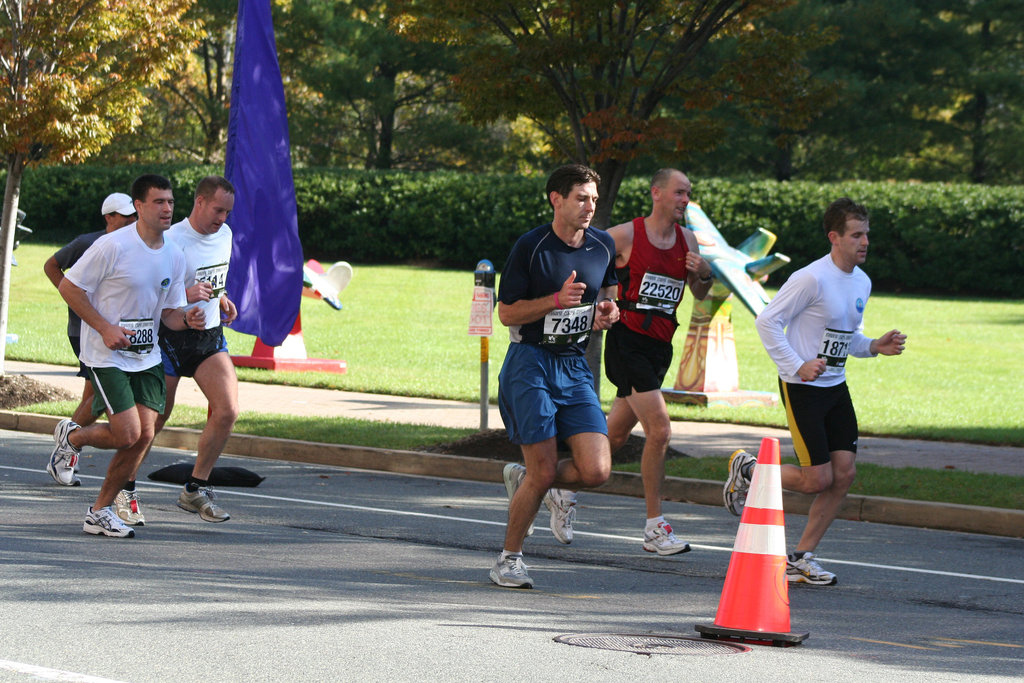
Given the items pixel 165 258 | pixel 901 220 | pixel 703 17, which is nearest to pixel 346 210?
pixel 901 220

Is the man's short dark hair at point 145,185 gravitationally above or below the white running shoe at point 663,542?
above

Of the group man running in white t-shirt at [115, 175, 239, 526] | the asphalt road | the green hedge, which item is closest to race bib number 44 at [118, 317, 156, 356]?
man running in white t-shirt at [115, 175, 239, 526]

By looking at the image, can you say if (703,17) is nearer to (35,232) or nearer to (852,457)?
(852,457)

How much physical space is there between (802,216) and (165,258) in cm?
2712

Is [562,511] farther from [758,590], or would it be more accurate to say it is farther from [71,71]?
[71,71]

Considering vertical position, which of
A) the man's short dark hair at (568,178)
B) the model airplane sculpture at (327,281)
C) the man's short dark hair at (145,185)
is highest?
the man's short dark hair at (568,178)

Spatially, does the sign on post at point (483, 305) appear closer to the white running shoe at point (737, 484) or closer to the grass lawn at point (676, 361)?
the grass lawn at point (676, 361)

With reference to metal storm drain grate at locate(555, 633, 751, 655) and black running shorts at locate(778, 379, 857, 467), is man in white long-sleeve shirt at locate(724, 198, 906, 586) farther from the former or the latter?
metal storm drain grate at locate(555, 633, 751, 655)

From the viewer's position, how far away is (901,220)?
32.0 m

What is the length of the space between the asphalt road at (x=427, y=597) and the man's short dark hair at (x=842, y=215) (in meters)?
1.91

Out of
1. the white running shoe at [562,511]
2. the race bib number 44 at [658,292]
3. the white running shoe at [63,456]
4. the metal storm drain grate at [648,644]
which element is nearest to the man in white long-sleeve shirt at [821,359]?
the race bib number 44 at [658,292]

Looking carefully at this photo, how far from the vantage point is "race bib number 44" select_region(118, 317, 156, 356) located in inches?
300

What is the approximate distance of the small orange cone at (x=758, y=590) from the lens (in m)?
Answer: 5.83

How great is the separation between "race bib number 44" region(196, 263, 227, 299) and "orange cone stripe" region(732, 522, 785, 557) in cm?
376
